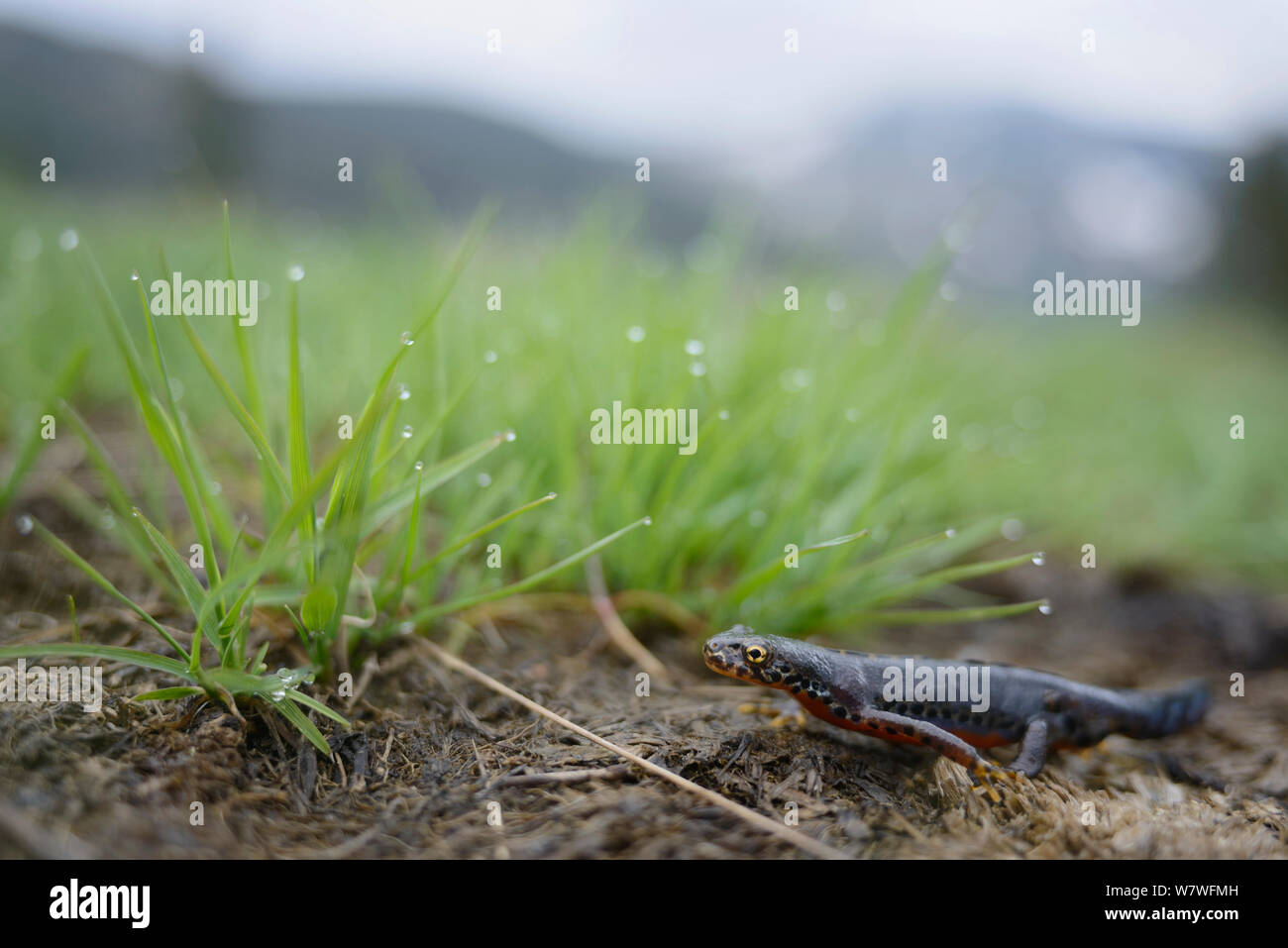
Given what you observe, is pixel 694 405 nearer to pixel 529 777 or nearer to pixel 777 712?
pixel 777 712

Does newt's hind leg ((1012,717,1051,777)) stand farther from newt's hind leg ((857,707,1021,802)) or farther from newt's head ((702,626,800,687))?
newt's head ((702,626,800,687))

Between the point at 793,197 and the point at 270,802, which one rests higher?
the point at 793,197

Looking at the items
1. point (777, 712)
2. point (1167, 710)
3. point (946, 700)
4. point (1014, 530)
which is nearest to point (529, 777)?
point (777, 712)

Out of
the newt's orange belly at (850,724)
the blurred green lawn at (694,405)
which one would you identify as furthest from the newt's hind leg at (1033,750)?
the blurred green lawn at (694,405)
